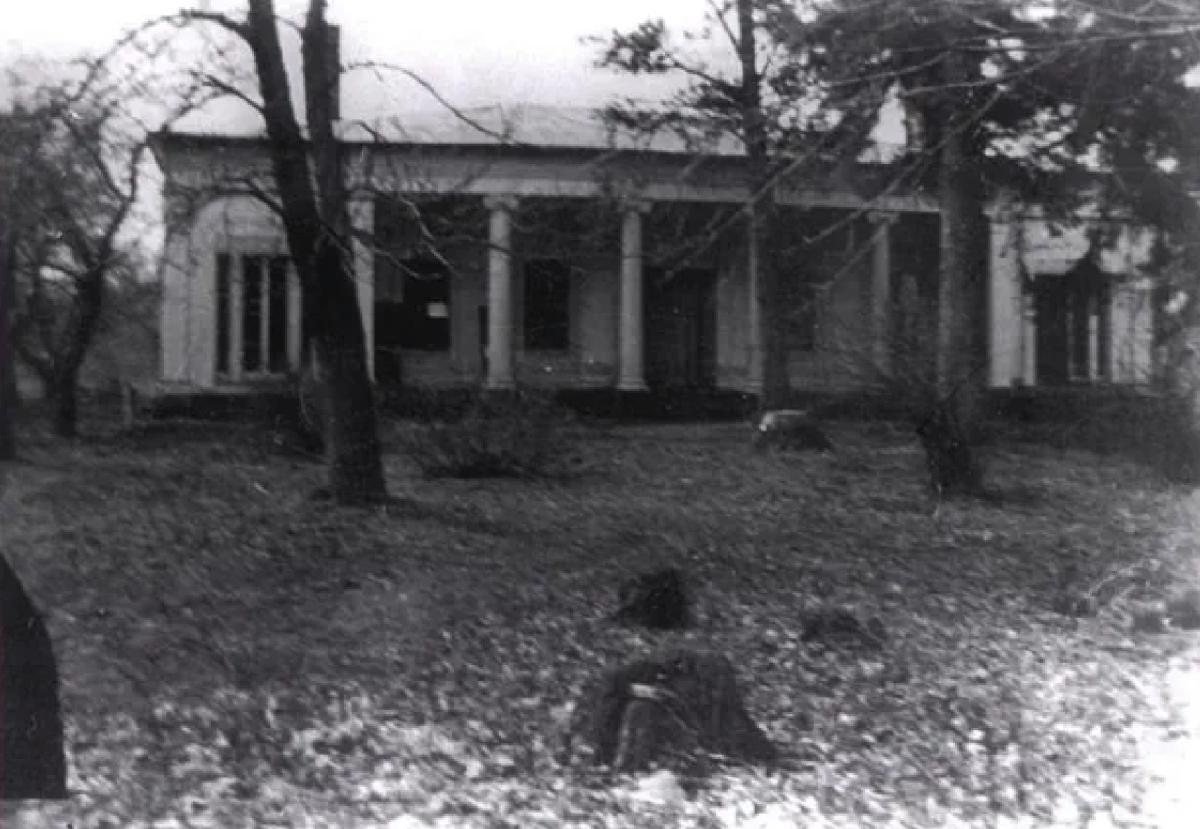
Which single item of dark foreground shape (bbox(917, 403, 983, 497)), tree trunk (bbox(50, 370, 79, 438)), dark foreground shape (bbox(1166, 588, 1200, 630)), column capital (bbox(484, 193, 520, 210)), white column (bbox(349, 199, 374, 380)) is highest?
column capital (bbox(484, 193, 520, 210))

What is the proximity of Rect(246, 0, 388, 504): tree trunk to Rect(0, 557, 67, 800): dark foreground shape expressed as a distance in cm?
326

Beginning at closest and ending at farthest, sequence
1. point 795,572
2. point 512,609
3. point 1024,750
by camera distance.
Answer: point 1024,750 < point 512,609 < point 795,572

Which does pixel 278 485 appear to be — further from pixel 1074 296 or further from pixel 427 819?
pixel 1074 296

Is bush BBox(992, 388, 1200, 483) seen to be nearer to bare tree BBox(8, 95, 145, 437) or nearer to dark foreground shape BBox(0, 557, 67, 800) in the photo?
bare tree BBox(8, 95, 145, 437)

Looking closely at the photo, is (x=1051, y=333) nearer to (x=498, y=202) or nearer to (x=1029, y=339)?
(x=1029, y=339)

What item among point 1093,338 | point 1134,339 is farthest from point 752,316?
point 1093,338

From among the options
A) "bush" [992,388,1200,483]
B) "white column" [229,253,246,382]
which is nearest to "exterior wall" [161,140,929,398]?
"white column" [229,253,246,382]

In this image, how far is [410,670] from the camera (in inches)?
232

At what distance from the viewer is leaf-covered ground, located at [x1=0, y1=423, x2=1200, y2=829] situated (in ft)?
16.7

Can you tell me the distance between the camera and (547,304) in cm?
930

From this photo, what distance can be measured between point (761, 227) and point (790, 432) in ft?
4.99

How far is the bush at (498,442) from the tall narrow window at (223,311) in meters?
1.40

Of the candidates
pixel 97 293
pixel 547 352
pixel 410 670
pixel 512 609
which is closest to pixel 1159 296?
pixel 547 352

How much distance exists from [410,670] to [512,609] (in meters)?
0.88
